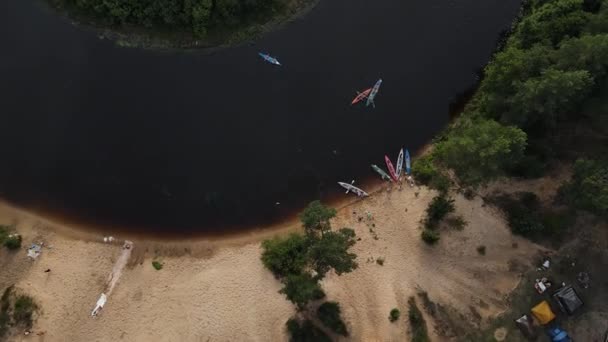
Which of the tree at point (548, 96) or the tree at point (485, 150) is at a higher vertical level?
the tree at point (548, 96)

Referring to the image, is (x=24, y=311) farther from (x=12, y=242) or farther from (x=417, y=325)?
(x=417, y=325)

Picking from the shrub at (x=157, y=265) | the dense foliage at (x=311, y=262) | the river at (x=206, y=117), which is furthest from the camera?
the river at (x=206, y=117)

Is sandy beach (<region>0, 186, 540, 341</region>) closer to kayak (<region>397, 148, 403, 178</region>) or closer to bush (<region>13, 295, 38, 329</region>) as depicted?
bush (<region>13, 295, 38, 329</region>)

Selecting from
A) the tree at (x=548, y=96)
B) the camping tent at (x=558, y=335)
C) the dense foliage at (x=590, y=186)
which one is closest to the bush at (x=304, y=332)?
the camping tent at (x=558, y=335)

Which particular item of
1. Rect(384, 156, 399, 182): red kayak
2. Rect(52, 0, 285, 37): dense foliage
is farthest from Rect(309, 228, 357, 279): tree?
Rect(52, 0, 285, 37): dense foliage

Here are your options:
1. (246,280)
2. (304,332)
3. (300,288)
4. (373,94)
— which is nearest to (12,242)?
(246,280)

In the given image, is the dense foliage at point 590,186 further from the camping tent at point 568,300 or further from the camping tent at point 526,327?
the camping tent at point 526,327

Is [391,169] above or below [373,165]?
above
